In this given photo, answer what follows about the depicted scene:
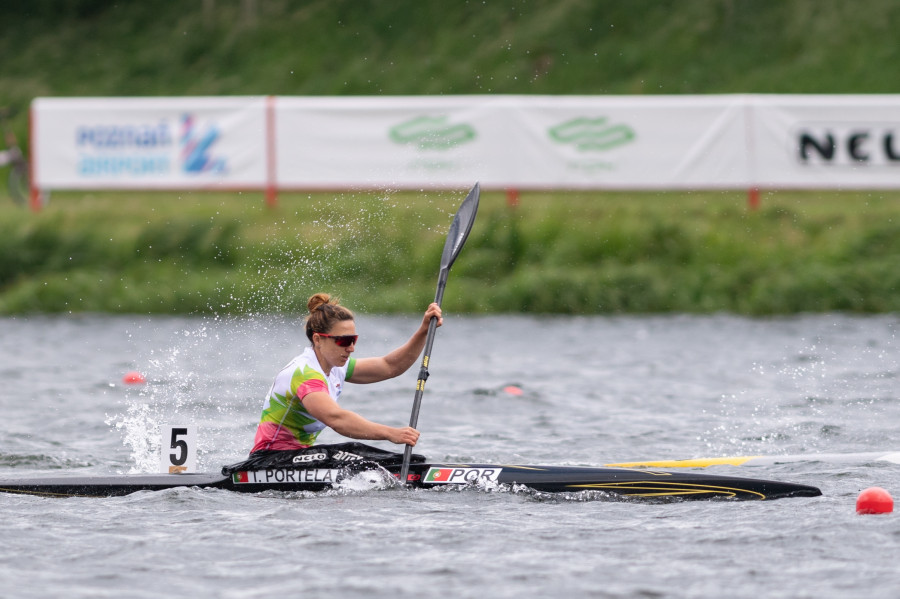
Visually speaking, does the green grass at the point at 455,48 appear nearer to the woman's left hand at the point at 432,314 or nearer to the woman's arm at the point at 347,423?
the woman's left hand at the point at 432,314

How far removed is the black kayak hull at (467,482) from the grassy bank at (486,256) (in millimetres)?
8616

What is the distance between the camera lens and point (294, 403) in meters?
7.66

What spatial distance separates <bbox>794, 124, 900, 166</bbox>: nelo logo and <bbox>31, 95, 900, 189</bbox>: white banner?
13 millimetres

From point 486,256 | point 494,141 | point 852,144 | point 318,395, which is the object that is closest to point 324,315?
point 318,395

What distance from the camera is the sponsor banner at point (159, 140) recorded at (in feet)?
59.9

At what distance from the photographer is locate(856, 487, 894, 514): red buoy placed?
268 inches

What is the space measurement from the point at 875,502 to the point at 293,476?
327 centimetres

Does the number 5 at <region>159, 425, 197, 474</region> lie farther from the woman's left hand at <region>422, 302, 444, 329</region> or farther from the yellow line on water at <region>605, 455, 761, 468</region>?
the yellow line on water at <region>605, 455, 761, 468</region>

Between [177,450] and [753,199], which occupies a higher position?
[753,199]

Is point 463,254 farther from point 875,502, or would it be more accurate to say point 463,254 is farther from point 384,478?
point 875,502

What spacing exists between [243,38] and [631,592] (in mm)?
27896

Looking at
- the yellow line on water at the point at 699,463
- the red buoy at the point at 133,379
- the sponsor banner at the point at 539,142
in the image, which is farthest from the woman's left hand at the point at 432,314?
the sponsor banner at the point at 539,142

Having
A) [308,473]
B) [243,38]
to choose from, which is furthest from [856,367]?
[243,38]

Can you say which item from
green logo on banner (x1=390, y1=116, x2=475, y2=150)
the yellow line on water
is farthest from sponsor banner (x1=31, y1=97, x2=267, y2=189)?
the yellow line on water
